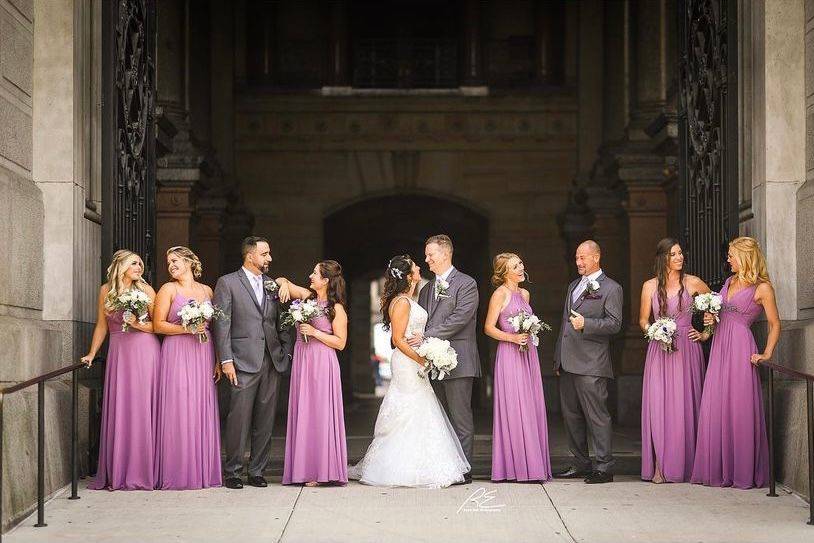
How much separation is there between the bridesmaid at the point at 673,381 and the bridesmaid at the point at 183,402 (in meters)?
3.67

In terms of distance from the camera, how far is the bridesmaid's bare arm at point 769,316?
9883 millimetres

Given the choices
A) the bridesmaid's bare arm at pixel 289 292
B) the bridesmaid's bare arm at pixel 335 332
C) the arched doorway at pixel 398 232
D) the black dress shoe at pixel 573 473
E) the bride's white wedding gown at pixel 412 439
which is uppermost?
the arched doorway at pixel 398 232

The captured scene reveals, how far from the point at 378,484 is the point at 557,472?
1914mm

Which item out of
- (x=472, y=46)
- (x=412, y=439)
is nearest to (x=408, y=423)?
(x=412, y=439)

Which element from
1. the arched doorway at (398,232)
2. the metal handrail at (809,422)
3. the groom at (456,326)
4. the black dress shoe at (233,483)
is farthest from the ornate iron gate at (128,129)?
the arched doorway at (398,232)

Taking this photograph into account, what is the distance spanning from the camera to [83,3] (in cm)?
1101

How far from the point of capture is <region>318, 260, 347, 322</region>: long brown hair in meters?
10.5

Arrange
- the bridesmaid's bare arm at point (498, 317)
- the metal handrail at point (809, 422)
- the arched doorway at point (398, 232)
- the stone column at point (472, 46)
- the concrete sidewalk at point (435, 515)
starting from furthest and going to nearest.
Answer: the arched doorway at point (398, 232) < the stone column at point (472, 46) < the bridesmaid's bare arm at point (498, 317) < the metal handrail at point (809, 422) < the concrete sidewalk at point (435, 515)

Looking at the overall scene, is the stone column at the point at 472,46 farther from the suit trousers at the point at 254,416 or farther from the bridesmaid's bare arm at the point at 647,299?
the suit trousers at the point at 254,416

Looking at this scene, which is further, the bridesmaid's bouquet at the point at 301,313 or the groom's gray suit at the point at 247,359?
the groom's gray suit at the point at 247,359

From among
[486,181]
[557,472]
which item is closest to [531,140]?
[486,181]

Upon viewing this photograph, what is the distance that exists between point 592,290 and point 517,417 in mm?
1248

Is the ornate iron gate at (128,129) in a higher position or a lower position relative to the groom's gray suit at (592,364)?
higher

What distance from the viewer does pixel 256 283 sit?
10656 millimetres
